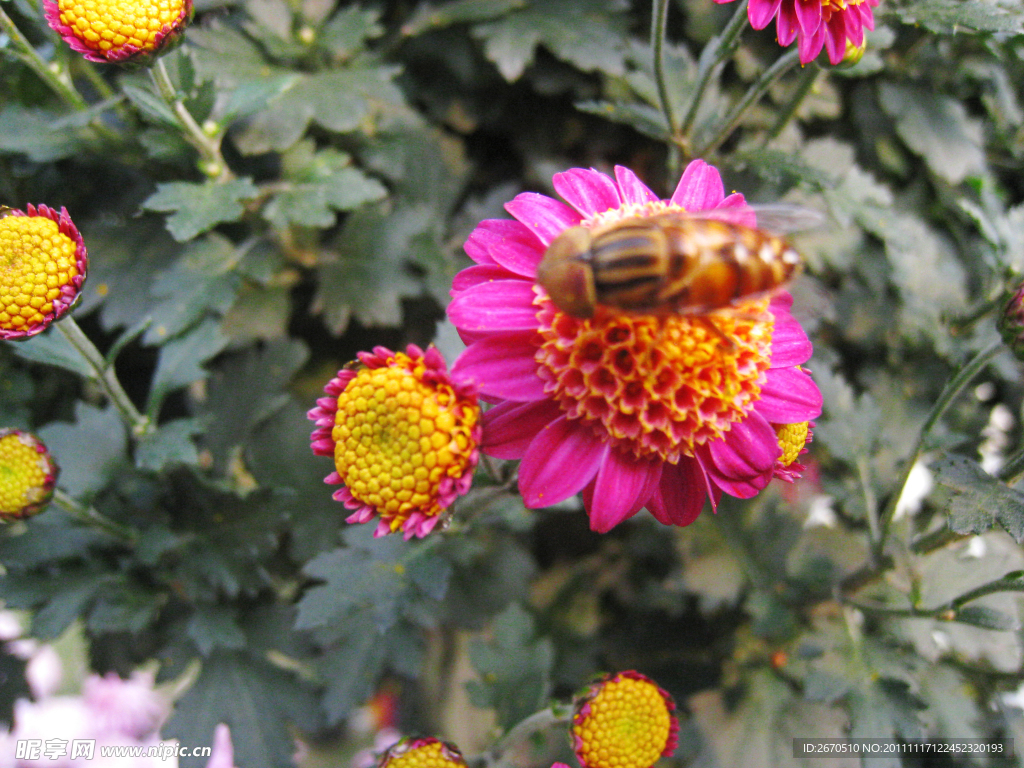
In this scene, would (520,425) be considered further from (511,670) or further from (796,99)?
(796,99)

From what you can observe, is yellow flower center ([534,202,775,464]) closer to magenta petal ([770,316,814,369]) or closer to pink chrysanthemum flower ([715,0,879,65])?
magenta petal ([770,316,814,369])

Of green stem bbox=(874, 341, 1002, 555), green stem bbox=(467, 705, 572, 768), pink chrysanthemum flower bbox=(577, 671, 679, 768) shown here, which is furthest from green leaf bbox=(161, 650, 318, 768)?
green stem bbox=(874, 341, 1002, 555)

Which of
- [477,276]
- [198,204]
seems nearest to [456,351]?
[477,276]

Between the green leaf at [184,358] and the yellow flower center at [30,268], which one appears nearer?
the yellow flower center at [30,268]

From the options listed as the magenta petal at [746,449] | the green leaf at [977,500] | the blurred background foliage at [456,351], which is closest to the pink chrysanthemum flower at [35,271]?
the blurred background foliage at [456,351]

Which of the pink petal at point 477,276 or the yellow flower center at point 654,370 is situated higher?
the pink petal at point 477,276

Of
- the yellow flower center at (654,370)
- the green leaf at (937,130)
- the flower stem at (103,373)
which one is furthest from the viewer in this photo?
the green leaf at (937,130)

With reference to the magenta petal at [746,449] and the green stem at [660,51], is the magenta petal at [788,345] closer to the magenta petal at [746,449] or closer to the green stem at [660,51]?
the magenta petal at [746,449]
